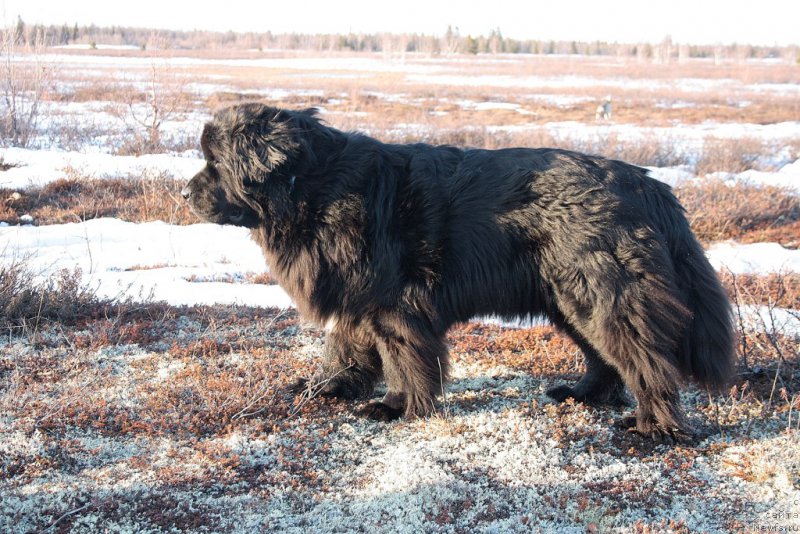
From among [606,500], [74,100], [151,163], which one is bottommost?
[606,500]

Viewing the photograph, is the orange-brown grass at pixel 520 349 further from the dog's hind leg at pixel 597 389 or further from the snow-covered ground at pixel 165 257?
the snow-covered ground at pixel 165 257

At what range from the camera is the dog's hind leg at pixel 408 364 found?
13.2 ft

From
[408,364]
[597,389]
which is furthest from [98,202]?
[597,389]

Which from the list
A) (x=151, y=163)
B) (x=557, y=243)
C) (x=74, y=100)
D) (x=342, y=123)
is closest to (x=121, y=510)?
(x=557, y=243)

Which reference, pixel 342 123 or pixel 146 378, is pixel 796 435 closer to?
pixel 146 378

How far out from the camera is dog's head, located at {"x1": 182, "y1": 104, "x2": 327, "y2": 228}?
3.85m

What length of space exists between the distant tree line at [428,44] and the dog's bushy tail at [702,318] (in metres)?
87.8

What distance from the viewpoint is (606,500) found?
3.33 m

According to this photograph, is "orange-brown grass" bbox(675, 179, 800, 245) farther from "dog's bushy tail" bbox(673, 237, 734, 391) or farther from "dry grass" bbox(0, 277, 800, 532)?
"dog's bushy tail" bbox(673, 237, 734, 391)

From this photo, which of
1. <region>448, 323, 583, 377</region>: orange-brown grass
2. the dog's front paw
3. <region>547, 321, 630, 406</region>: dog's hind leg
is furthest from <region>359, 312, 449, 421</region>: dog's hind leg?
<region>547, 321, 630, 406</region>: dog's hind leg

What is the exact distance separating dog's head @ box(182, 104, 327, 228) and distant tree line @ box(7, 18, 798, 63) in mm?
87408

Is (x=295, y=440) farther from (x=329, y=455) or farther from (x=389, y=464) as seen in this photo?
(x=389, y=464)

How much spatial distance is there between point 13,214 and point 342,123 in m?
10.9

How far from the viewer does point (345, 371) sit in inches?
177
